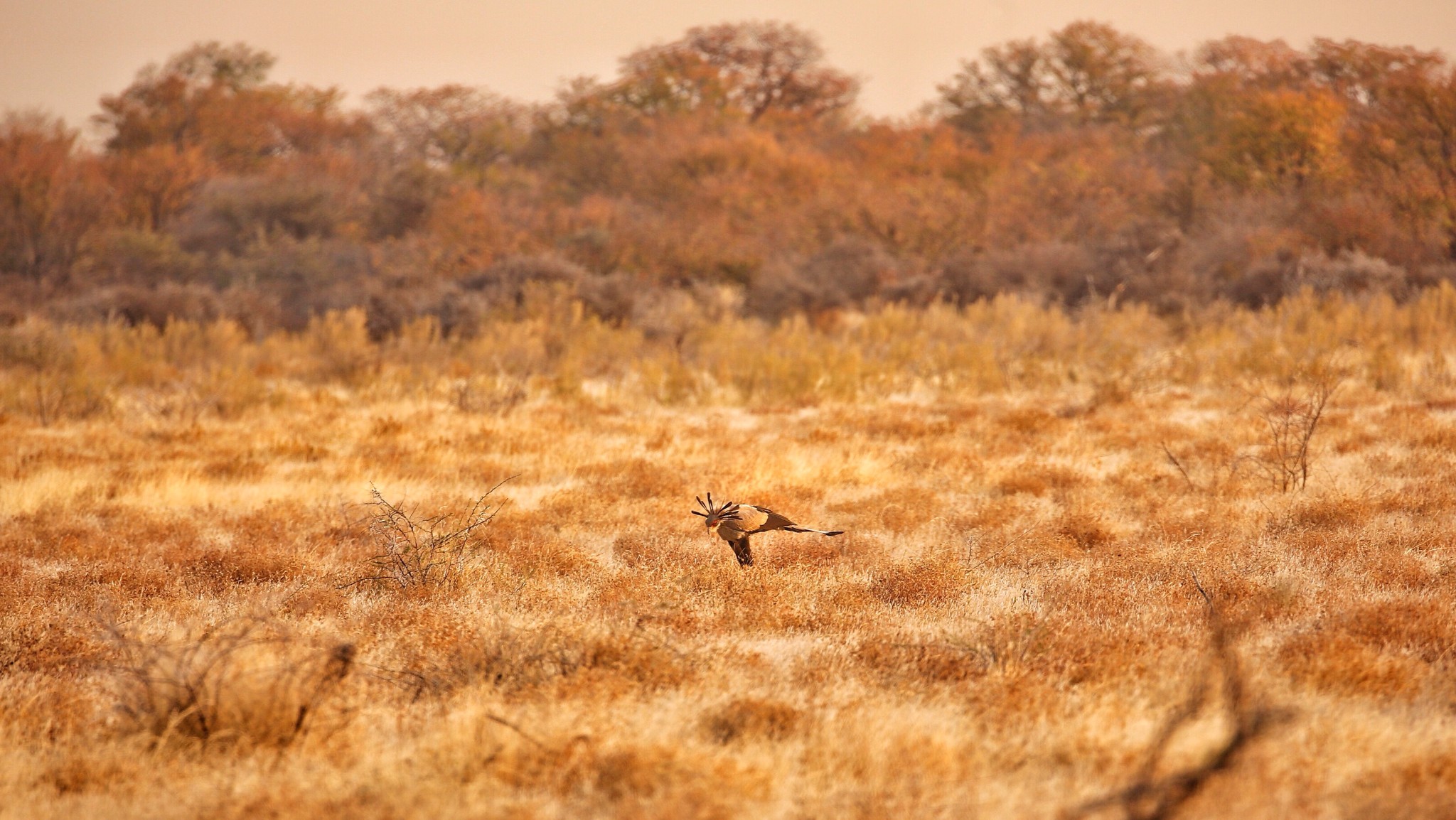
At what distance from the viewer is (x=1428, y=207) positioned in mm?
19297

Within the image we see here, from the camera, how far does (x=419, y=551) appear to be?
5555 millimetres

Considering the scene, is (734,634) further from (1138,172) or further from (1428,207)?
(1138,172)

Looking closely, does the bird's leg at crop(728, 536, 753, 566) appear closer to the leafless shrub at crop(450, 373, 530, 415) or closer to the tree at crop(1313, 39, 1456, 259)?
the leafless shrub at crop(450, 373, 530, 415)

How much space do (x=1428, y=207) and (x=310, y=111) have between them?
3041cm

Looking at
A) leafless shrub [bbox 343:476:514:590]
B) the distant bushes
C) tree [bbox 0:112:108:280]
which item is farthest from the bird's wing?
tree [bbox 0:112:108:280]

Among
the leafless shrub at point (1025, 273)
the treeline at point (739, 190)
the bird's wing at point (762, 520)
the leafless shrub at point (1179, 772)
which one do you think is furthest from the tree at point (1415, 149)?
the leafless shrub at point (1179, 772)

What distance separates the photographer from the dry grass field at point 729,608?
3.14 meters

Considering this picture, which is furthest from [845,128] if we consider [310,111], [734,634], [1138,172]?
[734,634]

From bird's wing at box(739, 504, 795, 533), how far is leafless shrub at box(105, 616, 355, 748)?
1.66m

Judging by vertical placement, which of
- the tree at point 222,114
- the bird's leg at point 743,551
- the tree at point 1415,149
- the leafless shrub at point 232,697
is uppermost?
the tree at point 222,114

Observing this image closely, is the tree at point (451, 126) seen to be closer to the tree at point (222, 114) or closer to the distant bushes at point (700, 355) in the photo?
the tree at point (222, 114)

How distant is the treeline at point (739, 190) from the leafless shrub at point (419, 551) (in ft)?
31.9

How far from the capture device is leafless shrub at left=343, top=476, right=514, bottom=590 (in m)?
5.20

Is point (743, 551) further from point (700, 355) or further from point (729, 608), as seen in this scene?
point (700, 355)
